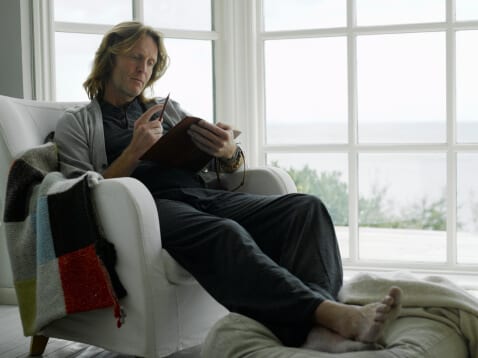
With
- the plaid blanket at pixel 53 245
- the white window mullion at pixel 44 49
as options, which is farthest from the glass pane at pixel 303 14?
the plaid blanket at pixel 53 245

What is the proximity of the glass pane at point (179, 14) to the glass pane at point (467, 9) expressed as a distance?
121 centimetres

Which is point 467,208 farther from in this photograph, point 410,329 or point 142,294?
point 142,294

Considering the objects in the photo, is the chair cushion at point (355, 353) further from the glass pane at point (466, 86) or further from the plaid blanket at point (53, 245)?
the glass pane at point (466, 86)

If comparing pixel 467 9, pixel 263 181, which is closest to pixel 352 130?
pixel 467 9

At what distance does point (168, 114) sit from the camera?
2.43 m

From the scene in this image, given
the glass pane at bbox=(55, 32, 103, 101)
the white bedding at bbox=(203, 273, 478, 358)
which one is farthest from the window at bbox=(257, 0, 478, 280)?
the white bedding at bbox=(203, 273, 478, 358)

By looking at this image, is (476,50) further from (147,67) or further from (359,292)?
(359,292)

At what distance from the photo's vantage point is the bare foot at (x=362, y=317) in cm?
142

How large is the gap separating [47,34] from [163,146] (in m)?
1.25

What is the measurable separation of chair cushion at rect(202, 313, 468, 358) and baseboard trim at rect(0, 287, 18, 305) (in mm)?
1625

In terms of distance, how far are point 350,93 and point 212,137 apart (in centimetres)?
134

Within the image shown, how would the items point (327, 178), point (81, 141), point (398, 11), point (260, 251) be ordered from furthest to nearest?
point (327, 178), point (398, 11), point (81, 141), point (260, 251)

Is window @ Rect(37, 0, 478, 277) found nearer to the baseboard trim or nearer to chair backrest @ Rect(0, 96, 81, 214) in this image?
chair backrest @ Rect(0, 96, 81, 214)

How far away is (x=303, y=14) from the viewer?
3.34 m
